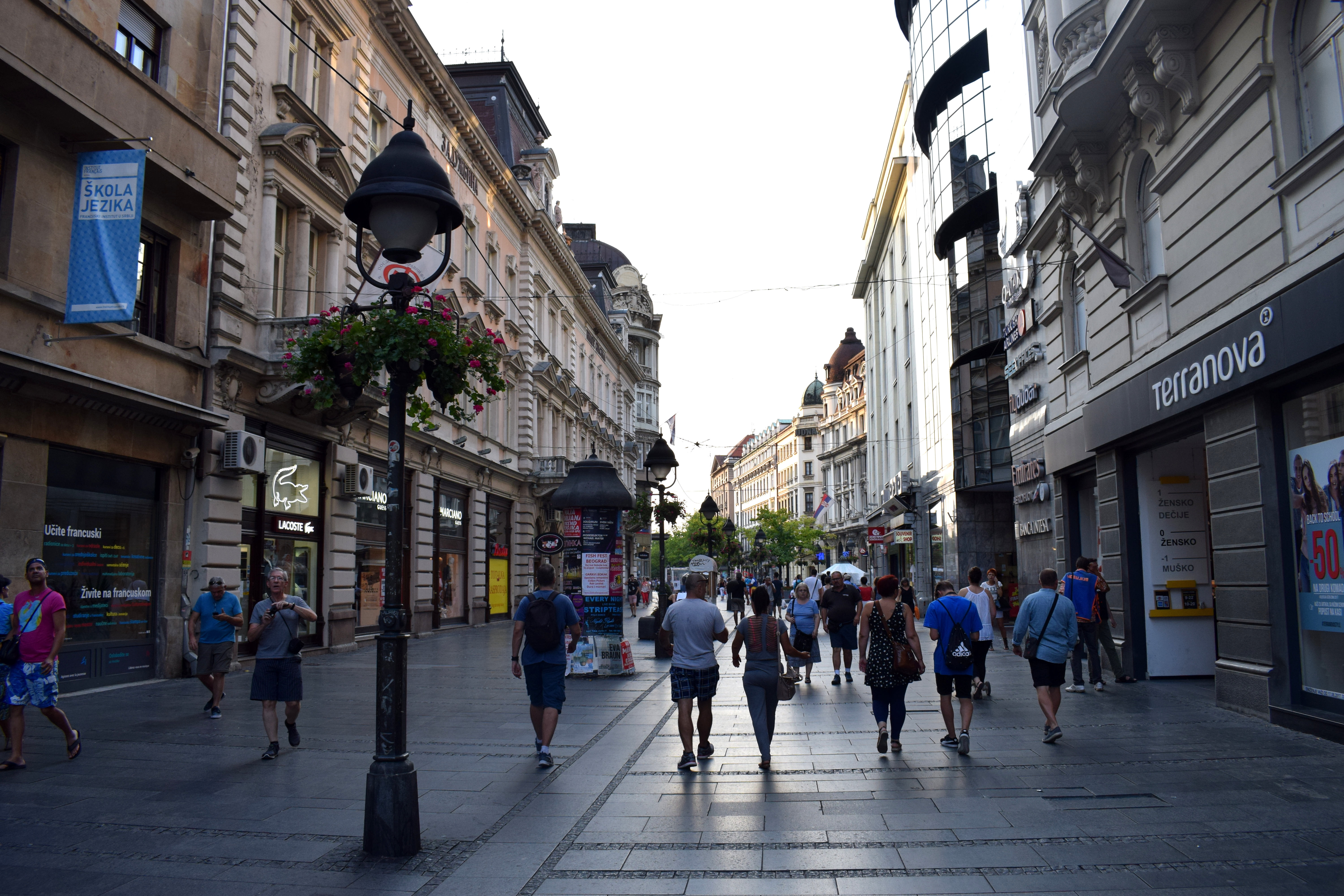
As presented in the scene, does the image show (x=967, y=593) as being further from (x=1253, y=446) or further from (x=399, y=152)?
(x=399, y=152)

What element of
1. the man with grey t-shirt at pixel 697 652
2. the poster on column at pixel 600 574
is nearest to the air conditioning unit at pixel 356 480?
the poster on column at pixel 600 574

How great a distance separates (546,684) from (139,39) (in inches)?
476

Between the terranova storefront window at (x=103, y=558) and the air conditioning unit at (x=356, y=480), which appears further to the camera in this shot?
the air conditioning unit at (x=356, y=480)

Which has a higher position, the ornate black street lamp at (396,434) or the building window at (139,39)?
the building window at (139,39)

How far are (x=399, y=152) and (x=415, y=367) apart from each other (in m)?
1.38

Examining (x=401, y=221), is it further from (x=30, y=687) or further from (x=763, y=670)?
(x=30, y=687)

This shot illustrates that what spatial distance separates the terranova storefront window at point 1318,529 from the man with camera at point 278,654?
9.46 meters

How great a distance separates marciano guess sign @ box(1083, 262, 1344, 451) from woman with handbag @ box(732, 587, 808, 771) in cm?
546

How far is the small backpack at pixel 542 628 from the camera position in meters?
8.78

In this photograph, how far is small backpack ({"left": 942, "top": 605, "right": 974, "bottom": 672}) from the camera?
9.21 m

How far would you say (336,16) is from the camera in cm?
2091

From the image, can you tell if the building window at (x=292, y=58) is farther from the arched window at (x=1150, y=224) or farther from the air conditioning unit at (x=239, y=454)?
the arched window at (x=1150, y=224)

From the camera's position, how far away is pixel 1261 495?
10.1 meters

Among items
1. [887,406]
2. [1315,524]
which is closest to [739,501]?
[887,406]
